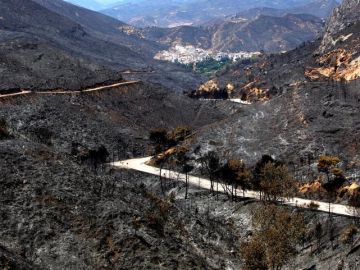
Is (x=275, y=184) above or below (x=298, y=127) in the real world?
below

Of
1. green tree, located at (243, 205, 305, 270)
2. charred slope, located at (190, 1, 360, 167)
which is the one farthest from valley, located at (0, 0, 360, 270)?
charred slope, located at (190, 1, 360, 167)

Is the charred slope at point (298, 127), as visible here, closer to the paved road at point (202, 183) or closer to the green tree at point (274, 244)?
the paved road at point (202, 183)

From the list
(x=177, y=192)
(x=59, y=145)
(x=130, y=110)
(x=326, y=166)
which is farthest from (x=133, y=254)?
(x=130, y=110)

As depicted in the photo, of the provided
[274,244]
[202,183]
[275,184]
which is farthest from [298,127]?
[274,244]

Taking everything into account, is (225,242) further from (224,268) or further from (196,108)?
(196,108)

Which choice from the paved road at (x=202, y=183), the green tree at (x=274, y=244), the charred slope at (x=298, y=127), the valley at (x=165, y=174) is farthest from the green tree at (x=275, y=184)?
the green tree at (x=274, y=244)

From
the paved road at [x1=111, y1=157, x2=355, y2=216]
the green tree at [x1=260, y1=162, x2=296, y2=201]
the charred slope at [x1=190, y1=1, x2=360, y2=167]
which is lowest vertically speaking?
the paved road at [x1=111, y1=157, x2=355, y2=216]

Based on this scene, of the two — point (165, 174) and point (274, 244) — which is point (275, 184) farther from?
point (165, 174)

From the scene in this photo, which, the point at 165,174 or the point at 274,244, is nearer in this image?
the point at 274,244

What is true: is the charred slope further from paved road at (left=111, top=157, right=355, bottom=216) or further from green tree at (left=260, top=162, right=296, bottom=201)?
green tree at (left=260, top=162, right=296, bottom=201)
